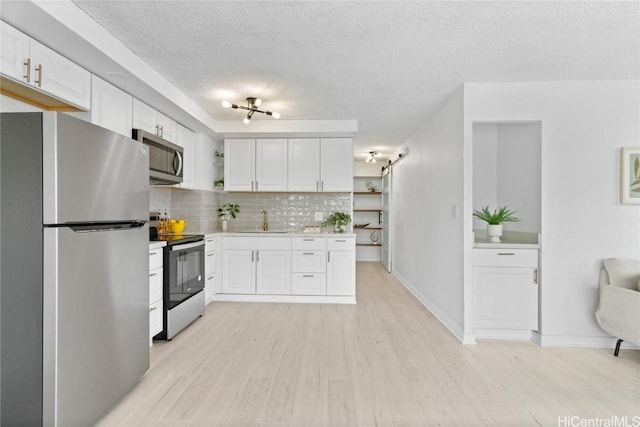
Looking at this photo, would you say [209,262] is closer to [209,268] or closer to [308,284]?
[209,268]

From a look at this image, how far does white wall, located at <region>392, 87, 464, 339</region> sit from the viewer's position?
336 centimetres

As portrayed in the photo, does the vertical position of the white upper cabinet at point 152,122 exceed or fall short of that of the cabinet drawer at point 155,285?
it exceeds it

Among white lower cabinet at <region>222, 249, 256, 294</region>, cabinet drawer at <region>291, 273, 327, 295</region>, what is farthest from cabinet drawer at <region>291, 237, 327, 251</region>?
white lower cabinet at <region>222, 249, 256, 294</region>

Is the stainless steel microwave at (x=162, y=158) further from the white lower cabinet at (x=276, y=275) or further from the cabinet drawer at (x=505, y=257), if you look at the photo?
the cabinet drawer at (x=505, y=257)

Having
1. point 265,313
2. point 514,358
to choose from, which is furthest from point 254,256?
point 514,358

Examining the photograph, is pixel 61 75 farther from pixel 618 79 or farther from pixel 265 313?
pixel 618 79

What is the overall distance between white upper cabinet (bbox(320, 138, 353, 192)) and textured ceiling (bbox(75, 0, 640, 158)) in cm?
118

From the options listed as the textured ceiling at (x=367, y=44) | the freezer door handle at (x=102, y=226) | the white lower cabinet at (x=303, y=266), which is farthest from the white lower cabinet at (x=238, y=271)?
the freezer door handle at (x=102, y=226)

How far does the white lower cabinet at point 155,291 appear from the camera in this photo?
2969mm

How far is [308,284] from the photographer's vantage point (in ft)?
14.8

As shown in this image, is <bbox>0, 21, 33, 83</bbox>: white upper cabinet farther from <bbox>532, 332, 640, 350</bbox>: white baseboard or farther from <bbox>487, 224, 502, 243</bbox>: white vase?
<bbox>532, 332, 640, 350</bbox>: white baseboard

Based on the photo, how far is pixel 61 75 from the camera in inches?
89.4

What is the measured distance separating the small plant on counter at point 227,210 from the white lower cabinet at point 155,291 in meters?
1.98

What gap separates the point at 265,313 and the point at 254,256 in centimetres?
85
